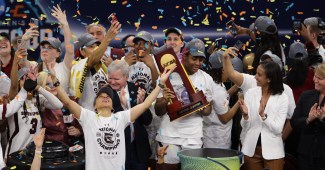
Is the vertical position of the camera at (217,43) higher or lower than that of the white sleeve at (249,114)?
higher

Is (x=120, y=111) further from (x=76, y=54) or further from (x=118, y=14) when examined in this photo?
(x=118, y=14)

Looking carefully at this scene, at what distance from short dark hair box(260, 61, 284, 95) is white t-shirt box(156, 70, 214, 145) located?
740 millimetres

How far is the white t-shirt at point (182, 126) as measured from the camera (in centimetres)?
743

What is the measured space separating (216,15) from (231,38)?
45 cm

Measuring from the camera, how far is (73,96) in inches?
295

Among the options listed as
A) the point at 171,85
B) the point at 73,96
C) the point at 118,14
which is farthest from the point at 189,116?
the point at 118,14

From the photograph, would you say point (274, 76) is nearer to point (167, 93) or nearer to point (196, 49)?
point (196, 49)

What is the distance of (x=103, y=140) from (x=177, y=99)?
1115 mm

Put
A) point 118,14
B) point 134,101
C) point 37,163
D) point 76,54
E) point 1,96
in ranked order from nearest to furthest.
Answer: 1. point 37,163
2. point 1,96
3. point 134,101
4. point 76,54
5. point 118,14

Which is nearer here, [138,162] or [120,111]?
[120,111]

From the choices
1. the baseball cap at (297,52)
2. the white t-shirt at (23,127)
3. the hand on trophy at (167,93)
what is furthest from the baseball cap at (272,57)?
the white t-shirt at (23,127)

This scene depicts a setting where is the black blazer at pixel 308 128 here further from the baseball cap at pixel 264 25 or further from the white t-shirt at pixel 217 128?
the baseball cap at pixel 264 25

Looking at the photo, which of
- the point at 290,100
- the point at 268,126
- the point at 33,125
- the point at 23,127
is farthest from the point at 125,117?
the point at 290,100

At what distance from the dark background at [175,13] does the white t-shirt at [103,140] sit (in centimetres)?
367
